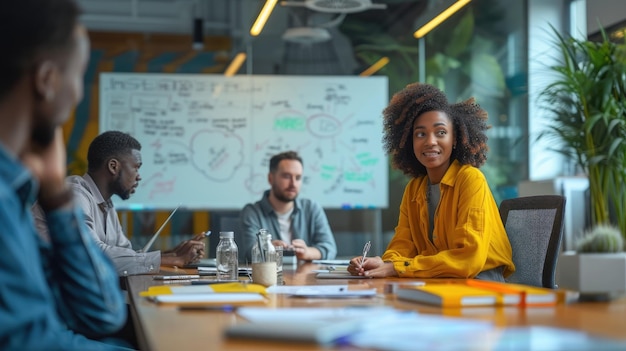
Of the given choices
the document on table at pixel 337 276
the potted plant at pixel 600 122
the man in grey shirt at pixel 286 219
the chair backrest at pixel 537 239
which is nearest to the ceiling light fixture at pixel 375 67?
the man in grey shirt at pixel 286 219

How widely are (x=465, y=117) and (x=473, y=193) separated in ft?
1.36

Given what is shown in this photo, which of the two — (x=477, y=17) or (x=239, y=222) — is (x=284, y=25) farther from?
(x=239, y=222)

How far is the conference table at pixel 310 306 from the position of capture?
4.19ft

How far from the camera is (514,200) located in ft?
10.7

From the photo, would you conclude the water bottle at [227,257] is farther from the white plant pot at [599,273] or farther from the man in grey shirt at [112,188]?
the white plant pot at [599,273]

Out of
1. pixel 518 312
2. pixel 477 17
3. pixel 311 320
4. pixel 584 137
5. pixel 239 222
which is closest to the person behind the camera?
pixel 311 320

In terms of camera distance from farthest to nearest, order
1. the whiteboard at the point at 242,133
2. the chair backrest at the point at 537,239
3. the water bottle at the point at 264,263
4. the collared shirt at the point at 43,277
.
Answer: the whiteboard at the point at 242,133, the chair backrest at the point at 537,239, the water bottle at the point at 264,263, the collared shirt at the point at 43,277

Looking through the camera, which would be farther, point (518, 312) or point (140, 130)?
point (140, 130)

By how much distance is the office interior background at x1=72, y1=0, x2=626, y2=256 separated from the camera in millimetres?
6586

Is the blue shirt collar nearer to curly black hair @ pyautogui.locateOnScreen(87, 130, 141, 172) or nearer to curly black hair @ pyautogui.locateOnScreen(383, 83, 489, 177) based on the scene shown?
curly black hair @ pyautogui.locateOnScreen(383, 83, 489, 177)

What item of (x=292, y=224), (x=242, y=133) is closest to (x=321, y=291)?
(x=292, y=224)

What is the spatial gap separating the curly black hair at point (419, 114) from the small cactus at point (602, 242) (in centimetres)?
119

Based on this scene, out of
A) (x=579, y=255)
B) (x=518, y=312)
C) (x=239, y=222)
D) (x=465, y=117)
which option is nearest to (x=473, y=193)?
(x=465, y=117)

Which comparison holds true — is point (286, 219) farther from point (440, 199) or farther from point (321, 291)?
point (321, 291)
